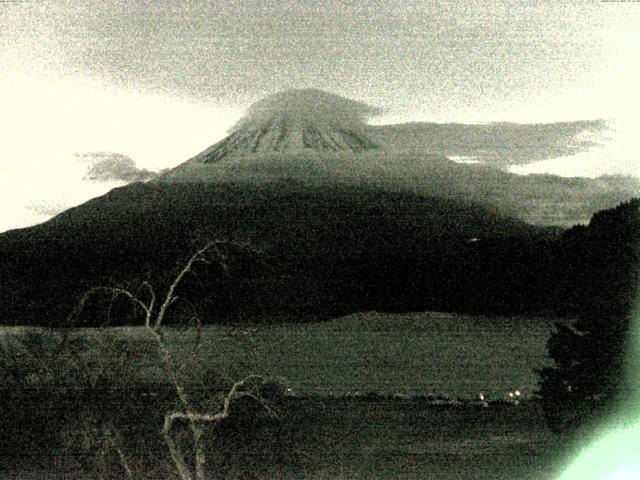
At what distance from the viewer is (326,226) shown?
343 centimetres

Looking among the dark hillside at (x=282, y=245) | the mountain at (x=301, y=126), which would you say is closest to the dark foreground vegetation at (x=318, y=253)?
the dark hillside at (x=282, y=245)

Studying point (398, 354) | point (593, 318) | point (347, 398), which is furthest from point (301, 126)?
point (593, 318)

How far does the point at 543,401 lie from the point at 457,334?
17.6 inches

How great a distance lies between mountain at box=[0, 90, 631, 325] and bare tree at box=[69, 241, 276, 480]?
0.06 meters

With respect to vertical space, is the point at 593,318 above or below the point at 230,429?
above

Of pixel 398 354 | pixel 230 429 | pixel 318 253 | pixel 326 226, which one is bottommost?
pixel 230 429

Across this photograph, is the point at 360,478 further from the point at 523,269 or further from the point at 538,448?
the point at 523,269

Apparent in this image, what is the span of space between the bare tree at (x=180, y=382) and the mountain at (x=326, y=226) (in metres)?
0.06

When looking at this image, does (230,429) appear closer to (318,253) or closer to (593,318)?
(318,253)

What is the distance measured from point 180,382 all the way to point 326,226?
0.92 metres

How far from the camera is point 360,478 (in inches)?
126

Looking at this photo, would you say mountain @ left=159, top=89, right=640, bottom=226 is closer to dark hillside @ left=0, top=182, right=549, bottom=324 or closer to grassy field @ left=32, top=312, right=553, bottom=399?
dark hillside @ left=0, top=182, right=549, bottom=324

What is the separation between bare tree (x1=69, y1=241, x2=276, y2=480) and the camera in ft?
10.6

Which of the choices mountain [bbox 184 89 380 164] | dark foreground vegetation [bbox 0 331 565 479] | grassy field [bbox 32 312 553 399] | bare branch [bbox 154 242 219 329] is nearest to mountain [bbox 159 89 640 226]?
mountain [bbox 184 89 380 164]
